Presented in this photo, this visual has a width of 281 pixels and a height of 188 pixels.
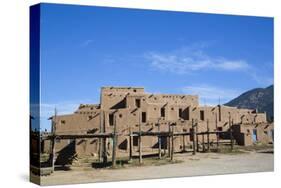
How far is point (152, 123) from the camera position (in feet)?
71.3

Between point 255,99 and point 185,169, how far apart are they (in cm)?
399

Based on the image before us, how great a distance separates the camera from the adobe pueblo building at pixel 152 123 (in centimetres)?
1901

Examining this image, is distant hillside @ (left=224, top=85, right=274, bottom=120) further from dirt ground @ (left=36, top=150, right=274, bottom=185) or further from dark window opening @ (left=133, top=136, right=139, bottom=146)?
dark window opening @ (left=133, top=136, right=139, bottom=146)

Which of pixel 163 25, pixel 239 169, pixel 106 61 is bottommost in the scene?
pixel 239 169

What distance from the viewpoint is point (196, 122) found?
73.2 ft

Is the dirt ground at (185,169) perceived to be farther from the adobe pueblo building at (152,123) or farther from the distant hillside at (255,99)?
the distant hillside at (255,99)

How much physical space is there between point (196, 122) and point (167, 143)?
4.45ft

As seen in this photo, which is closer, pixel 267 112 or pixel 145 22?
pixel 145 22

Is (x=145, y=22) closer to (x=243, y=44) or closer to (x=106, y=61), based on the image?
(x=106, y=61)

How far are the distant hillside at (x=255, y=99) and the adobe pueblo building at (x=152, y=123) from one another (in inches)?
17.1

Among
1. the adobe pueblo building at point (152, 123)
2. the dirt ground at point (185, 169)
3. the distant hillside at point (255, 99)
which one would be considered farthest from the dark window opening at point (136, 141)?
the distant hillside at point (255, 99)

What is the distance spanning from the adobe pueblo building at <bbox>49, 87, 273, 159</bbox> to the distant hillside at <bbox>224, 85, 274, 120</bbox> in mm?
434

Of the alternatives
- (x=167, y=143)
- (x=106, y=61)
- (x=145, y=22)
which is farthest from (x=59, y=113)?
(x=167, y=143)

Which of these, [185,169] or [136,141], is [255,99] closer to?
[185,169]
